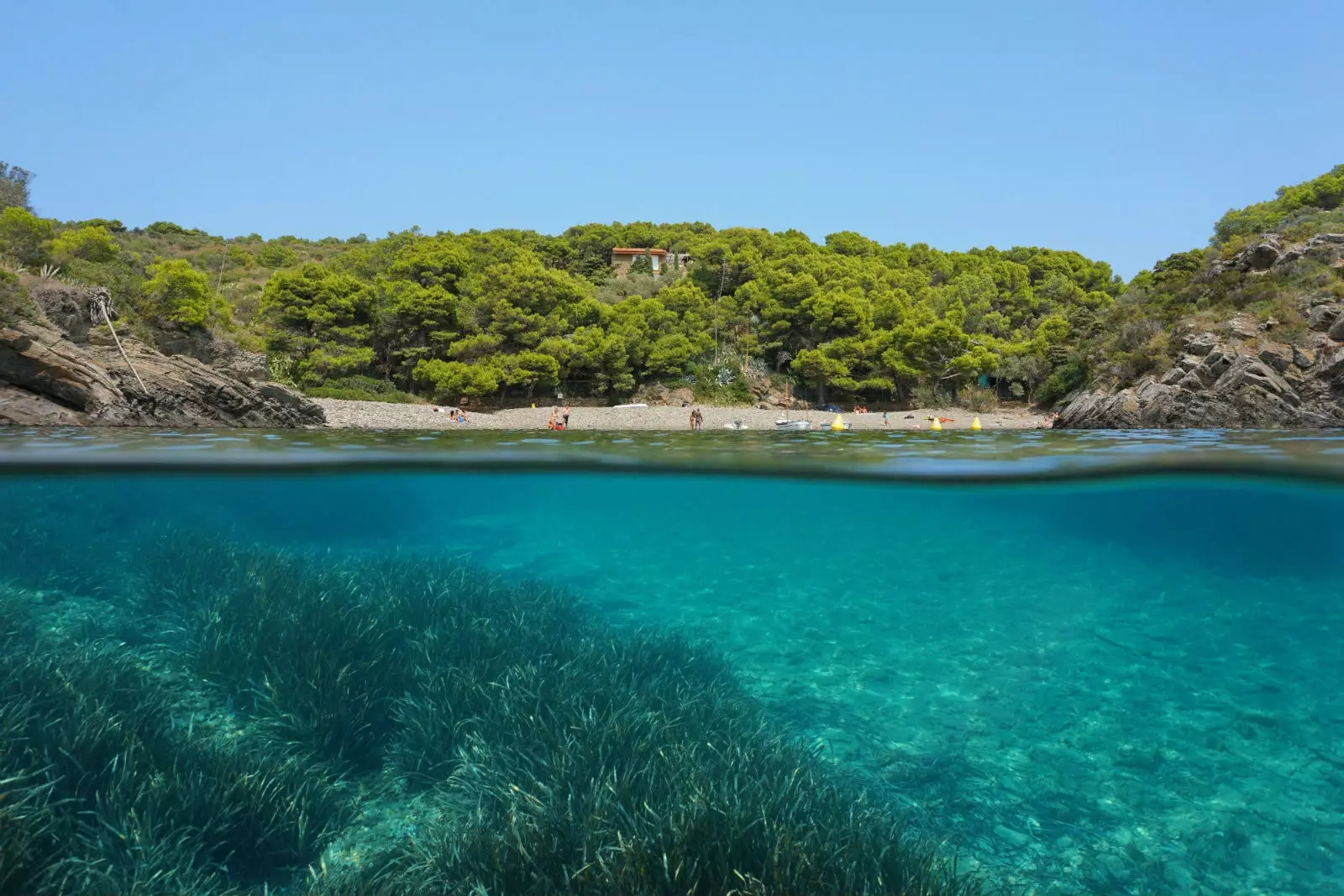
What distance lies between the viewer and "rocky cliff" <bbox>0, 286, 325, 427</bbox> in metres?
17.8

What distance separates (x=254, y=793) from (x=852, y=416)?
39.5 m

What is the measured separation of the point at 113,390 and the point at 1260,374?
116ft

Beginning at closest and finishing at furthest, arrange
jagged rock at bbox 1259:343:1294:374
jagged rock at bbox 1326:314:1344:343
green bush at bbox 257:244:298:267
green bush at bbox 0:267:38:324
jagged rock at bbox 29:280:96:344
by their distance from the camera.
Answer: green bush at bbox 0:267:38:324 < jagged rock at bbox 29:280:96:344 < jagged rock at bbox 1326:314:1344:343 < jagged rock at bbox 1259:343:1294:374 < green bush at bbox 257:244:298:267

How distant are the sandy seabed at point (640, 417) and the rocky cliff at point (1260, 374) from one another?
571 cm

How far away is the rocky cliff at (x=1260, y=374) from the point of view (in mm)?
22516

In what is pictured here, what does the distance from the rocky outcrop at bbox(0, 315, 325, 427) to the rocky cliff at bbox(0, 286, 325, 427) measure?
0.7 inches

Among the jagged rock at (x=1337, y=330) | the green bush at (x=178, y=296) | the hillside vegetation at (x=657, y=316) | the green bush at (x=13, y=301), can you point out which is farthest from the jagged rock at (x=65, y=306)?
the jagged rock at (x=1337, y=330)

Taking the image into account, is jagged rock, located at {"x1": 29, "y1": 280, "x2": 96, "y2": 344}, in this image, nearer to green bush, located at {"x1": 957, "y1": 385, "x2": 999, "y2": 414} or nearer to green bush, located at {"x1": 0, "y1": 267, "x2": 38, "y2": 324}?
green bush, located at {"x1": 0, "y1": 267, "x2": 38, "y2": 324}

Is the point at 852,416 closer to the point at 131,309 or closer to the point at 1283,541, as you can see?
the point at 1283,541

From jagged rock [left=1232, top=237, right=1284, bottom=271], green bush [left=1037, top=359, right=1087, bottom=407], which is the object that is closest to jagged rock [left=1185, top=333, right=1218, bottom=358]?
jagged rock [left=1232, top=237, right=1284, bottom=271]

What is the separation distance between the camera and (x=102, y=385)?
18812mm

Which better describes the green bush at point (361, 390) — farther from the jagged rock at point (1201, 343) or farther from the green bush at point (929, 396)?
the jagged rock at point (1201, 343)

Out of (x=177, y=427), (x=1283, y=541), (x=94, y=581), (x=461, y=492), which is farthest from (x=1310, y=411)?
(x=177, y=427)

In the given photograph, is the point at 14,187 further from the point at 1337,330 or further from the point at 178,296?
the point at 1337,330
